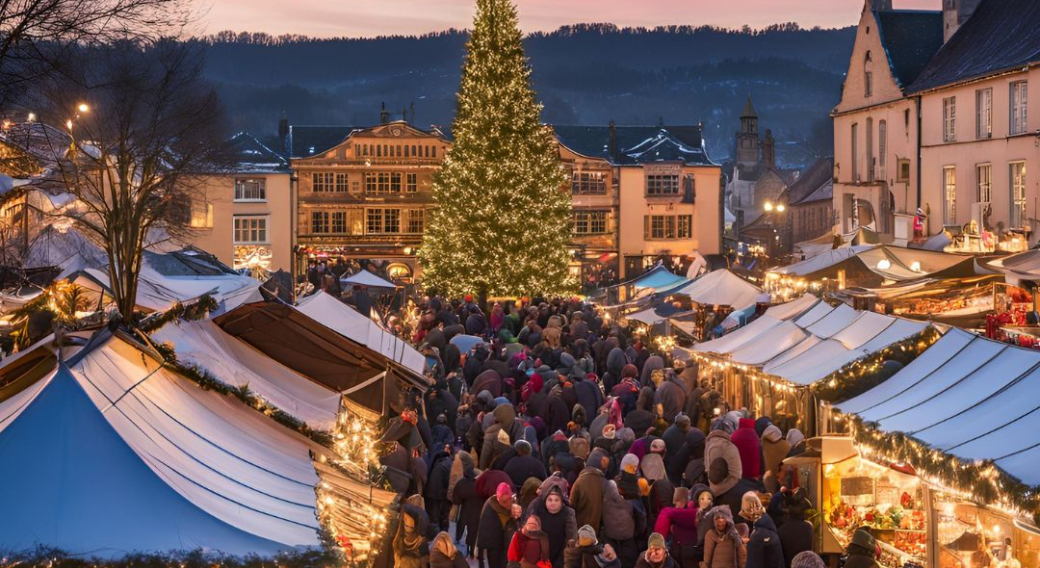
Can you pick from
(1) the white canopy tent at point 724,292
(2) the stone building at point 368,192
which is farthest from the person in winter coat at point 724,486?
(2) the stone building at point 368,192

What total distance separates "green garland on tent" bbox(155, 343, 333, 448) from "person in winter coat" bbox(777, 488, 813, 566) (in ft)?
12.8

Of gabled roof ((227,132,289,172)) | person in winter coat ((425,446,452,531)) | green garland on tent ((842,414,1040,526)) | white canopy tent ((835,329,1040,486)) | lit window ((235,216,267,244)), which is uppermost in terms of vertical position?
gabled roof ((227,132,289,172))

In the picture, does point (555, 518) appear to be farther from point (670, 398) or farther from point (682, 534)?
point (670, 398)

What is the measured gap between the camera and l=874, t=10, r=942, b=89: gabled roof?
139 feet

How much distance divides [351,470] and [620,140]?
67.5 metres

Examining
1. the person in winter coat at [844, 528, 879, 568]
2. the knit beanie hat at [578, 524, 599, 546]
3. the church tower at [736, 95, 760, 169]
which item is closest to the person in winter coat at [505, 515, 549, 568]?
the knit beanie hat at [578, 524, 599, 546]

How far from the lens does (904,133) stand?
4141cm

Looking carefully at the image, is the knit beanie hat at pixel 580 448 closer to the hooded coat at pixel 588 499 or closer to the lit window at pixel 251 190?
the hooded coat at pixel 588 499

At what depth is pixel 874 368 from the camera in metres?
14.8

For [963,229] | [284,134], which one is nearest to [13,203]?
[963,229]

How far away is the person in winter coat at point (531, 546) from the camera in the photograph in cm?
1170

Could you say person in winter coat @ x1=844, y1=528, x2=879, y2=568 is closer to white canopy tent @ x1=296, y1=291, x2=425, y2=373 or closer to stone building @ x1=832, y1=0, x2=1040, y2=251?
white canopy tent @ x1=296, y1=291, x2=425, y2=373

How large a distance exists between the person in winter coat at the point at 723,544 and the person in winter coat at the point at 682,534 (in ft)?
3.55

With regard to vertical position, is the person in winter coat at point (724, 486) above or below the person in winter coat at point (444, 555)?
above
